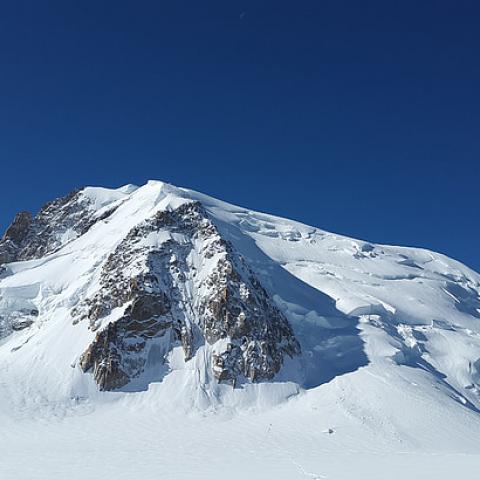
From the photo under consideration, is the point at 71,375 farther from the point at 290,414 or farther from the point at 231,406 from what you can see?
the point at 290,414

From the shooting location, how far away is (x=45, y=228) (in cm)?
8288

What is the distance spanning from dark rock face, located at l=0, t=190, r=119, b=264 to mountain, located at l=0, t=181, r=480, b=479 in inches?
151

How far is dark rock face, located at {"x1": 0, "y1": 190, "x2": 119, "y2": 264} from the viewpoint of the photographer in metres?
79.5

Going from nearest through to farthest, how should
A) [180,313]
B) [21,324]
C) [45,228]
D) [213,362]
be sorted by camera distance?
[213,362] < [180,313] < [21,324] < [45,228]

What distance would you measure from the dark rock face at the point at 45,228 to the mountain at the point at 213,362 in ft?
12.6

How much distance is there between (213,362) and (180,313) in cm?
678

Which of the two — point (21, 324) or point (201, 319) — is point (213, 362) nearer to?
point (201, 319)

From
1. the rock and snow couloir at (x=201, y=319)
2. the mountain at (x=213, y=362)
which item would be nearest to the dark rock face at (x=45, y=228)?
the rock and snow couloir at (x=201, y=319)

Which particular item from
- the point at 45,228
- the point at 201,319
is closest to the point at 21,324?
the point at 201,319

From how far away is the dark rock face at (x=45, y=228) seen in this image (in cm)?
7949

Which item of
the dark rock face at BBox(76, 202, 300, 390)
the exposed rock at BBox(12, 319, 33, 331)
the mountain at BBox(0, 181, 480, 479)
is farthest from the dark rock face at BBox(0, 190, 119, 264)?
the dark rock face at BBox(76, 202, 300, 390)

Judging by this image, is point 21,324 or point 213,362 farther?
point 21,324

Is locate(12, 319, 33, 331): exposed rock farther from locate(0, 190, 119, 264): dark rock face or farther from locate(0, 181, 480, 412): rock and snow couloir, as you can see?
locate(0, 190, 119, 264): dark rock face

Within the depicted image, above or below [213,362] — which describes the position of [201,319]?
above
